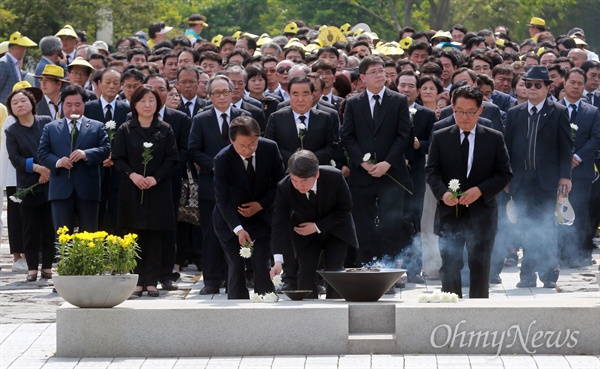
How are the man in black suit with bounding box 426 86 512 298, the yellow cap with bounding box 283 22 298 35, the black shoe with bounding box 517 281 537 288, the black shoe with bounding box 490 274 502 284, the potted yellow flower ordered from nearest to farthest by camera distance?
the potted yellow flower, the man in black suit with bounding box 426 86 512 298, the black shoe with bounding box 517 281 537 288, the black shoe with bounding box 490 274 502 284, the yellow cap with bounding box 283 22 298 35

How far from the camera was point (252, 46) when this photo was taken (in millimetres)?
24656

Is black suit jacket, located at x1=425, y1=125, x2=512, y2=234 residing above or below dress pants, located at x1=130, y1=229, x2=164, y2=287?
above

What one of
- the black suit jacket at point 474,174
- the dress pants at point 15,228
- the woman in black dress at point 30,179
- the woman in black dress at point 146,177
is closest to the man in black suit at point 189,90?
the woman in black dress at point 30,179

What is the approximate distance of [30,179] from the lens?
16.4m

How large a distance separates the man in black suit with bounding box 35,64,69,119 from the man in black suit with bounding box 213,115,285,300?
4485 mm

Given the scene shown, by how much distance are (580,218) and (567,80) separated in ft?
5.60

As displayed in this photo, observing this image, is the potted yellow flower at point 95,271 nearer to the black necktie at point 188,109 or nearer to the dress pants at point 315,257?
the dress pants at point 315,257

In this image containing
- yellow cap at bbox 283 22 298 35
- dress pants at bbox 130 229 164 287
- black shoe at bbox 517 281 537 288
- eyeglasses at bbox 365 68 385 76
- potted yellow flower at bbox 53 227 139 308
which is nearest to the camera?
potted yellow flower at bbox 53 227 139 308

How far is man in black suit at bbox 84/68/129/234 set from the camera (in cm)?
1628

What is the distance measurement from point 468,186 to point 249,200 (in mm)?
2021

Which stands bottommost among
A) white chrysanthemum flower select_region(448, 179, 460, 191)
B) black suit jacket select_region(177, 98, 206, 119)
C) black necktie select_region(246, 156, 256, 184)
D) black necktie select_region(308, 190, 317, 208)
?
black necktie select_region(308, 190, 317, 208)

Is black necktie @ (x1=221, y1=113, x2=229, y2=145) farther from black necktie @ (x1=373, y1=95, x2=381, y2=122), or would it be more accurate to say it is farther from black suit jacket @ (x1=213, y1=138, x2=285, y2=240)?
black suit jacket @ (x1=213, y1=138, x2=285, y2=240)

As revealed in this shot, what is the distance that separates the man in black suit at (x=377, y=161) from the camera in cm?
1529

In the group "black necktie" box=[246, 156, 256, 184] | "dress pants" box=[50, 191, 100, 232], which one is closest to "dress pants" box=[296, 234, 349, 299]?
"black necktie" box=[246, 156, 256, 184]
